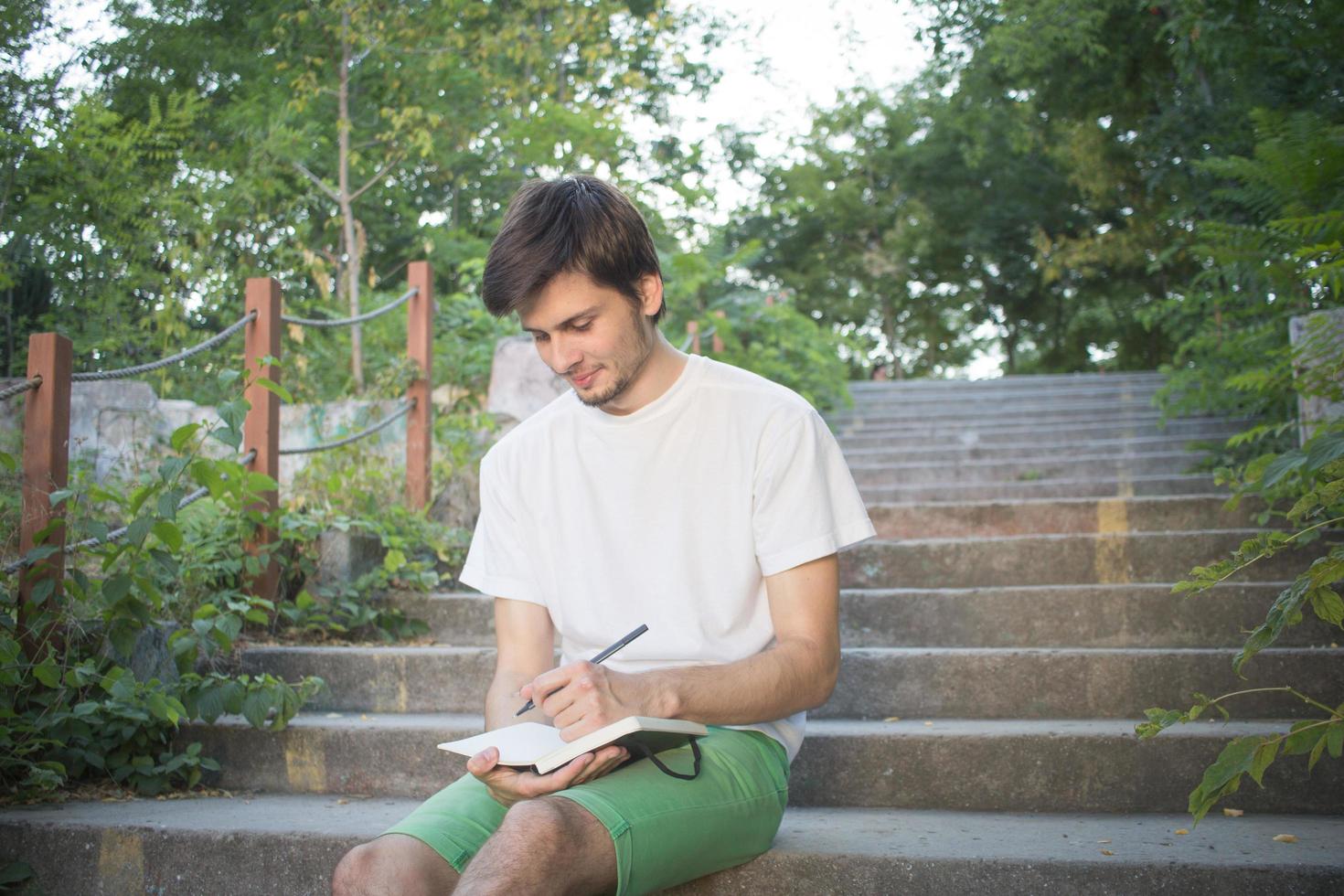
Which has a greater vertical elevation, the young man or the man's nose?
the man's nose

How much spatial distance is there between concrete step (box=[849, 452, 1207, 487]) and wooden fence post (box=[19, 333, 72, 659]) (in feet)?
12.8

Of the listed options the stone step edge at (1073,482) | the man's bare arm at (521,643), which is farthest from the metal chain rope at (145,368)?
the stone step edge at (1073,482)

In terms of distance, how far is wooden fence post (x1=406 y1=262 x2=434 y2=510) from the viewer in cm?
447

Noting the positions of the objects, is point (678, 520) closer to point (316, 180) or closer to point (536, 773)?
point (536, 773)

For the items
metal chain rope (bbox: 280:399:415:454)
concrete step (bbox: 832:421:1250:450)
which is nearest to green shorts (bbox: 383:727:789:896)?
metal chain rope (bbox: 280:399:415:454)

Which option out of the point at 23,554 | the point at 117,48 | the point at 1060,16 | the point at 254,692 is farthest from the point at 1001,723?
the point at 117,48

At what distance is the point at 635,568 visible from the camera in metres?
2.04

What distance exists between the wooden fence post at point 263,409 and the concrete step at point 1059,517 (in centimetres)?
224

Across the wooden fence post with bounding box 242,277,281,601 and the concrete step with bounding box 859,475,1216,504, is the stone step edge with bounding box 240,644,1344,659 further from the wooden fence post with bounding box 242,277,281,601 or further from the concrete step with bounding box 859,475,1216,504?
the concrete step with bounding box 859,475,1216,504

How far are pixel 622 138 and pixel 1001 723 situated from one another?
7.32 m

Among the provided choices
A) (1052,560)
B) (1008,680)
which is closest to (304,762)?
(1008,680)

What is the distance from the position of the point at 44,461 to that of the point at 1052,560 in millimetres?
2900

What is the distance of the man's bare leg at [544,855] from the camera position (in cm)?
153

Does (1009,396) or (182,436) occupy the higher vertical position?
(1009,396)
